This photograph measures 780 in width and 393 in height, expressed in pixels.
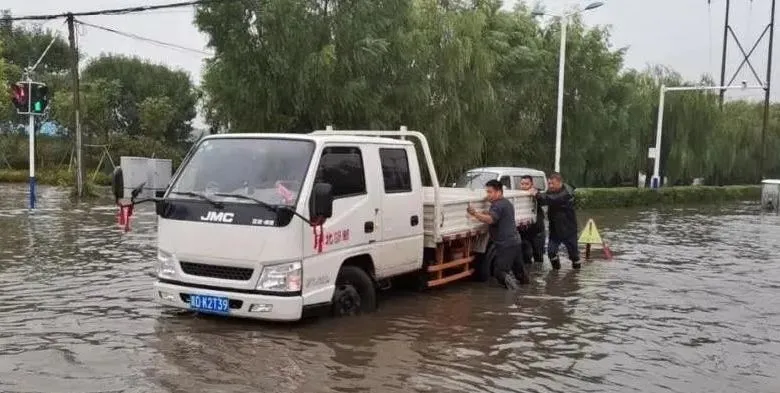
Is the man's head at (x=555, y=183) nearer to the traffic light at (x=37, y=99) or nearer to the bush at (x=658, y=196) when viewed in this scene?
the traffic light at (x=37, y=99)

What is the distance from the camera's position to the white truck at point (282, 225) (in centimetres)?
709

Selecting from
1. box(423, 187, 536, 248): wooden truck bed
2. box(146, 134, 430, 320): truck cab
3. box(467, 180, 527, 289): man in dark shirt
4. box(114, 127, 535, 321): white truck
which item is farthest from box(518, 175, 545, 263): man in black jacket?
box(146, 134, 430, 320): truck cab

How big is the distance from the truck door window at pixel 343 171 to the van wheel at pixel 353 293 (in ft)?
2.60

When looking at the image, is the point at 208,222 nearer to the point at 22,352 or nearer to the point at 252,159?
the point at 252,159

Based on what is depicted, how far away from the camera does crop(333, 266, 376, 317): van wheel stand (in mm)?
7895

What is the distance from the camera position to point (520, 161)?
93.5 feet

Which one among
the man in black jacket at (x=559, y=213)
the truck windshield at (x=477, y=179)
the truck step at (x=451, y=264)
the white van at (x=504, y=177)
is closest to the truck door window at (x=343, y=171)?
the truck step at (x=451, y=264)

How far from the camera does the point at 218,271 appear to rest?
7.29 m

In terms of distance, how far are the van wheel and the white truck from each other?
13mm

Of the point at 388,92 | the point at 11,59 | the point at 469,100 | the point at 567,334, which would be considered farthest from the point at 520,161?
the point at 11,59

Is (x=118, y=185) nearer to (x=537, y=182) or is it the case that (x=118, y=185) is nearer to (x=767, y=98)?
(x=537, y=182)

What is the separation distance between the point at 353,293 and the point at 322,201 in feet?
4.68

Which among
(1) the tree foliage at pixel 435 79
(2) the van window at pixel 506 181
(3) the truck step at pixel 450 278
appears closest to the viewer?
(3) the truck step at pixel 450 278

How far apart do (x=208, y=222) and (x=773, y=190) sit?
3023cm
